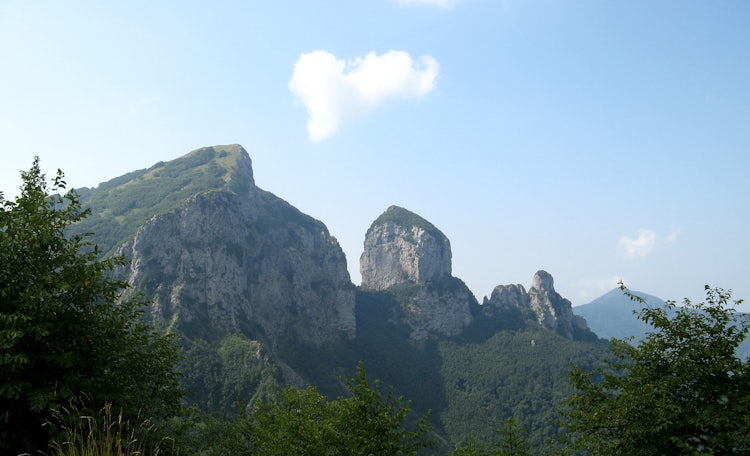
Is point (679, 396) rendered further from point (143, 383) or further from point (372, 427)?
point (143, 383)

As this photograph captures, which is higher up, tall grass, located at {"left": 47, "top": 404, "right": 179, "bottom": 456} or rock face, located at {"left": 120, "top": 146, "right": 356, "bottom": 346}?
rock face, located at {"left": 120, "top": 146, "right": 356, "bottom": 346}

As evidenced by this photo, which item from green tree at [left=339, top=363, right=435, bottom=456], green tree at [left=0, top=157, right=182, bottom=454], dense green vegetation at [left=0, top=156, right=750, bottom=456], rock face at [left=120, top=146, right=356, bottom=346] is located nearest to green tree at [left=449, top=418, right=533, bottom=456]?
dense green vegetation at [left=0, top=156, right=750, bottom=456]

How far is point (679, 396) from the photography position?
52.8 feet

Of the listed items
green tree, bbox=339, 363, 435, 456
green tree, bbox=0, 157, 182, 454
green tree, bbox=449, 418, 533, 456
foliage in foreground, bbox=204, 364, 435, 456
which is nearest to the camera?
green tree, bbox=0, 157, 182, 454

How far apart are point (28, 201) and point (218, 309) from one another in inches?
6214

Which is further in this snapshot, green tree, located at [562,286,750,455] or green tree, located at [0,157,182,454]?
green tree, located at [562,286,750,455]

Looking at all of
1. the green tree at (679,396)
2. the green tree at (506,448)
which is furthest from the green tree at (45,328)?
the green tree at (679,396)

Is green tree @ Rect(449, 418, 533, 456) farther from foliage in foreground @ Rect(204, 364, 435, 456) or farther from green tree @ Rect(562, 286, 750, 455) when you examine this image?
green tree @ Rect(562, 286, 750, 455)

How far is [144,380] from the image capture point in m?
16.4

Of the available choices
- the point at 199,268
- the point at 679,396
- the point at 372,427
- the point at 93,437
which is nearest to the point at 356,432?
the point at 372,427

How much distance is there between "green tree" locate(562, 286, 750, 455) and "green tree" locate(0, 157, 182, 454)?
51.8 ft

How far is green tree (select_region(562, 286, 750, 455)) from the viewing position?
14.1 metres

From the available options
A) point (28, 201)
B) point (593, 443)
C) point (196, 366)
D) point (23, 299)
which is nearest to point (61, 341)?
point (23, 299)

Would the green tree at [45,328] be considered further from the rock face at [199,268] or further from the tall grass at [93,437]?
the rock face at [199,268]
